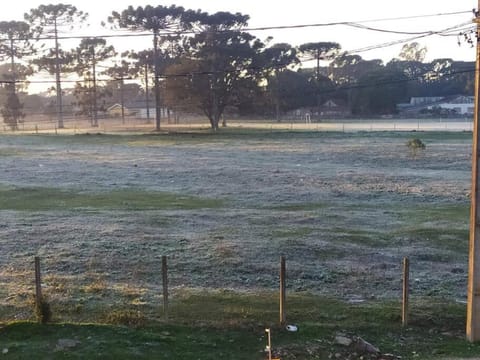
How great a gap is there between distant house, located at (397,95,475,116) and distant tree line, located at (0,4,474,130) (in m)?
2.07

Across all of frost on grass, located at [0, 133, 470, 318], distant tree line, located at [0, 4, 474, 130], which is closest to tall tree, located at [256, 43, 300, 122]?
distant tree line, located at [0, 4, 474, 130]

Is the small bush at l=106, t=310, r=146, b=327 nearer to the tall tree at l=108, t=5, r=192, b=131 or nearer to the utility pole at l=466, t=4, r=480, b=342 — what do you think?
the utility pole at l=466, t=4, r=480, b=342

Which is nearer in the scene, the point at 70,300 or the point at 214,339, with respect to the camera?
the point at 214,339

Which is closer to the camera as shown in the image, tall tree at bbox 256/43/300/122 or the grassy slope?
the grassy slope

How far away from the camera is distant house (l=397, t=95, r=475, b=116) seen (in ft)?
→ 343

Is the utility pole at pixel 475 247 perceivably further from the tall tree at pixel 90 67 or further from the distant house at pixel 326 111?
the distant house at pixel 326 111

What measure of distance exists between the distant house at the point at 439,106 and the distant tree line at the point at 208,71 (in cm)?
207

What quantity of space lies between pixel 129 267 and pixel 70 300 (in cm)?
A: 240

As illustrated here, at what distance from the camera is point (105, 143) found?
53.4 meters

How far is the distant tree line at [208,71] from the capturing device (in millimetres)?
71625

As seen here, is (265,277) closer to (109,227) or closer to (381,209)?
(109,227)

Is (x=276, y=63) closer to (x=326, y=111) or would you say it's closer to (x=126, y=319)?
(x=326, y=111)

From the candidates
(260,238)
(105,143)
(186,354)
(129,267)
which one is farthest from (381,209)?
(105,143)

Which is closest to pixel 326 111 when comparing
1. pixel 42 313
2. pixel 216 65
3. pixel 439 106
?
pixel 439 106
